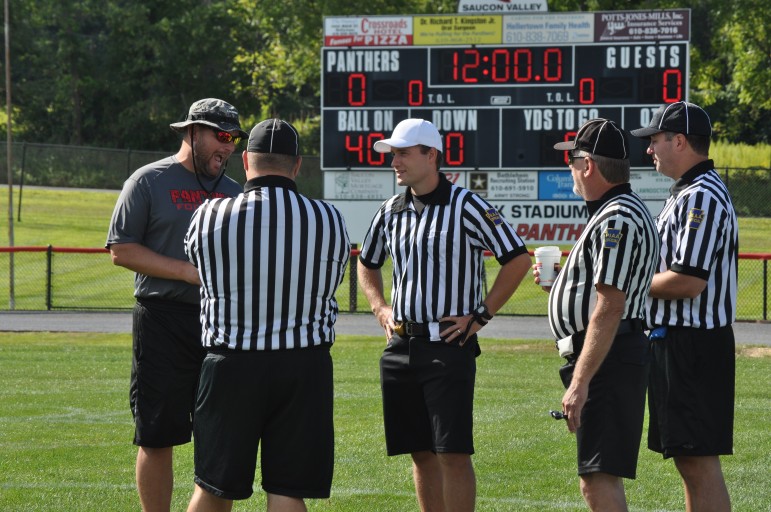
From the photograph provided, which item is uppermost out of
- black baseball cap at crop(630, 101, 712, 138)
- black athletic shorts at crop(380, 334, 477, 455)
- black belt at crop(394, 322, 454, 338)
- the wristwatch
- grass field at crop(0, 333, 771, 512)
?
black baseball cap at crop(630, 101, 712, 138)

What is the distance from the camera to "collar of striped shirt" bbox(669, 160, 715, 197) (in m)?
5.10

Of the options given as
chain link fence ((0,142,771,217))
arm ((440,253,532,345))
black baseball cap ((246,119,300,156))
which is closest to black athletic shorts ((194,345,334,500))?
black baseball cap ((246,119,300,156))

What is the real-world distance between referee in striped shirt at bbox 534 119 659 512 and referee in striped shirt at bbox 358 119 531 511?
1.85 feet

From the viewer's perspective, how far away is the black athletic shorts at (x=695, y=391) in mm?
4973

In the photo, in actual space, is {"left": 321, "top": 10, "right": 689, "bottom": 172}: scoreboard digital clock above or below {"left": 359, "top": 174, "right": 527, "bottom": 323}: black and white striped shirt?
above

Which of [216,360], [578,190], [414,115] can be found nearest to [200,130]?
[216,360]

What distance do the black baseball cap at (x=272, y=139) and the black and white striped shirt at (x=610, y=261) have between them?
1.21 meters

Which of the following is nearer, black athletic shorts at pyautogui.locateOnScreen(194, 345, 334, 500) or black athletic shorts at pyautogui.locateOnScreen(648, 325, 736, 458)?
black athletic shorts at pyautogui.locateOnScreen(194, 345, 334, 500)

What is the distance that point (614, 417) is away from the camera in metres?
4.66

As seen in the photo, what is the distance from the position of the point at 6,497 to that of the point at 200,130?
240 centimetres

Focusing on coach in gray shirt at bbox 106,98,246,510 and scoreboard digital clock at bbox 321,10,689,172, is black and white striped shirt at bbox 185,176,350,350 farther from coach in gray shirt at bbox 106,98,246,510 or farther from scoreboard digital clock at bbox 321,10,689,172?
scoreboard digital clock at bbox 321,10,689,172

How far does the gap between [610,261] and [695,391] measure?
0.83 m

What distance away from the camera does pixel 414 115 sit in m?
15.8

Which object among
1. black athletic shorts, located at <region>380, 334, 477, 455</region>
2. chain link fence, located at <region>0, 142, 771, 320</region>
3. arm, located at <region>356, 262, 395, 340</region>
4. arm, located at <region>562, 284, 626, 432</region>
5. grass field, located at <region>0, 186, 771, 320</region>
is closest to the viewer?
arm, located at <region>562, 284, 626, 432</region>
